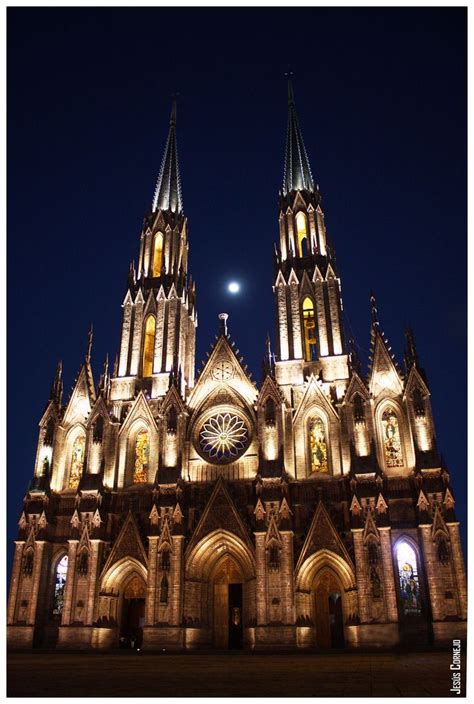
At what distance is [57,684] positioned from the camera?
38.8 ft

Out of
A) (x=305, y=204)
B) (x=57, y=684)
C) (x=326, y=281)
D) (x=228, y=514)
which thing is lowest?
(x=57, y=684)

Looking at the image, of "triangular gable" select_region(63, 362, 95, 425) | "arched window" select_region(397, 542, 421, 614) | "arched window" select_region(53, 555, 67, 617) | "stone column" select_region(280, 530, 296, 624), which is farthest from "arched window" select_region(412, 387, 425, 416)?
"arched window" select_region(53, 555, 67, 617)

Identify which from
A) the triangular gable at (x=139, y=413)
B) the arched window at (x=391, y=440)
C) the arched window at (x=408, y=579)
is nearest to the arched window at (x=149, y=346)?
the triangular gable at (x=139, y=413)

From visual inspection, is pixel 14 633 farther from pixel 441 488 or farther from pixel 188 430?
pixel 441 488

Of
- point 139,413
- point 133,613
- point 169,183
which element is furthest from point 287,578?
point 169,183

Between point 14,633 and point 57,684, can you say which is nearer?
point 57,684

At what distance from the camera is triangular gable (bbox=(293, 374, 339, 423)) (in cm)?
3712

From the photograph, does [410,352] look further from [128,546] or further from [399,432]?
[128,546]

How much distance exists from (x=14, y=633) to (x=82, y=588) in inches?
187

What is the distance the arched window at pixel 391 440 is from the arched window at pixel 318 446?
12.2 feet

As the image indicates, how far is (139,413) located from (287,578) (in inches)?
604

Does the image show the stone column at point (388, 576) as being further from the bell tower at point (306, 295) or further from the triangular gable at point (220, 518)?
the bell tower at point (306, 295)

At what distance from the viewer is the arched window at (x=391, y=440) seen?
34.8m
